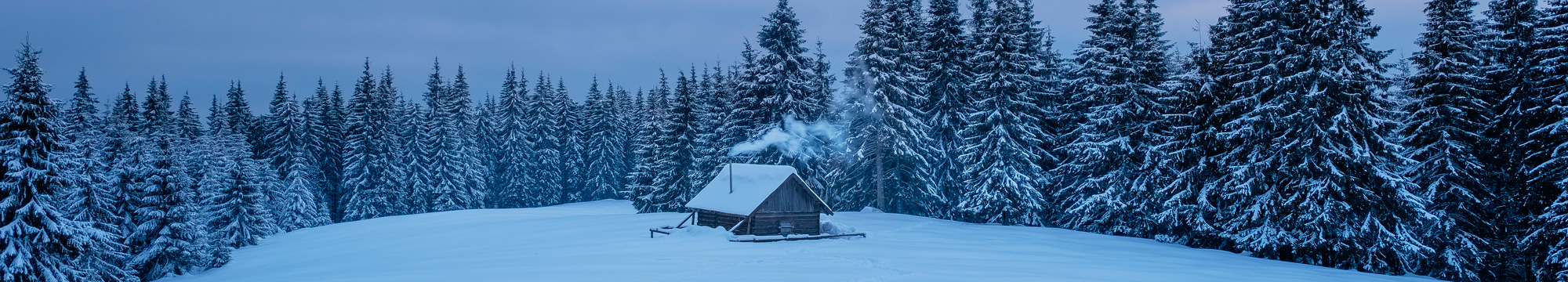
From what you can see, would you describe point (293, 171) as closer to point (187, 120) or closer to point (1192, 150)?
point (187, 120)

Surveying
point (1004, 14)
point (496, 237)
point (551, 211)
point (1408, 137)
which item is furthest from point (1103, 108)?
point (551, 211)

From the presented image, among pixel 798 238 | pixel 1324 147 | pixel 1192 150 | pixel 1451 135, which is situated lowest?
pixel 798 238

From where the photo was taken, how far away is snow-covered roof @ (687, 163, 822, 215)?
2973cm

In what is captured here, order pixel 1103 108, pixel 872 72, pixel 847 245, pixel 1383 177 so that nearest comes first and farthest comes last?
pixel 1383 177 < pixel 847 245 < pixel 1103 108 < pixel 872 72

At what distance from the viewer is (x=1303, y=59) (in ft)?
68.9

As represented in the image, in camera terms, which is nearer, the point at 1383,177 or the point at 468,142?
the point at 1383,177

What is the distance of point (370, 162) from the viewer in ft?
184

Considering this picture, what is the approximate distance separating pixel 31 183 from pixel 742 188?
19593mm

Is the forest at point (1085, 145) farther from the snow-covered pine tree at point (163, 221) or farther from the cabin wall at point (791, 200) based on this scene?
the cabin wall at point (791, 200)

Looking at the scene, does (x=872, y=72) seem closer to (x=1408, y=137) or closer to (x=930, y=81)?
(x=930, y=81)

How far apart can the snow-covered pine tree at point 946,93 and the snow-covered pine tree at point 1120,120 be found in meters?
6.38

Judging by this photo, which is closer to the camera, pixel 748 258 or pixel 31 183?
pixel 31 183

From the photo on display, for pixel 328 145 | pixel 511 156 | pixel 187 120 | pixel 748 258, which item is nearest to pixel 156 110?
pixel 187 120

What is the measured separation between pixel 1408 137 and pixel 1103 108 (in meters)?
8.97
